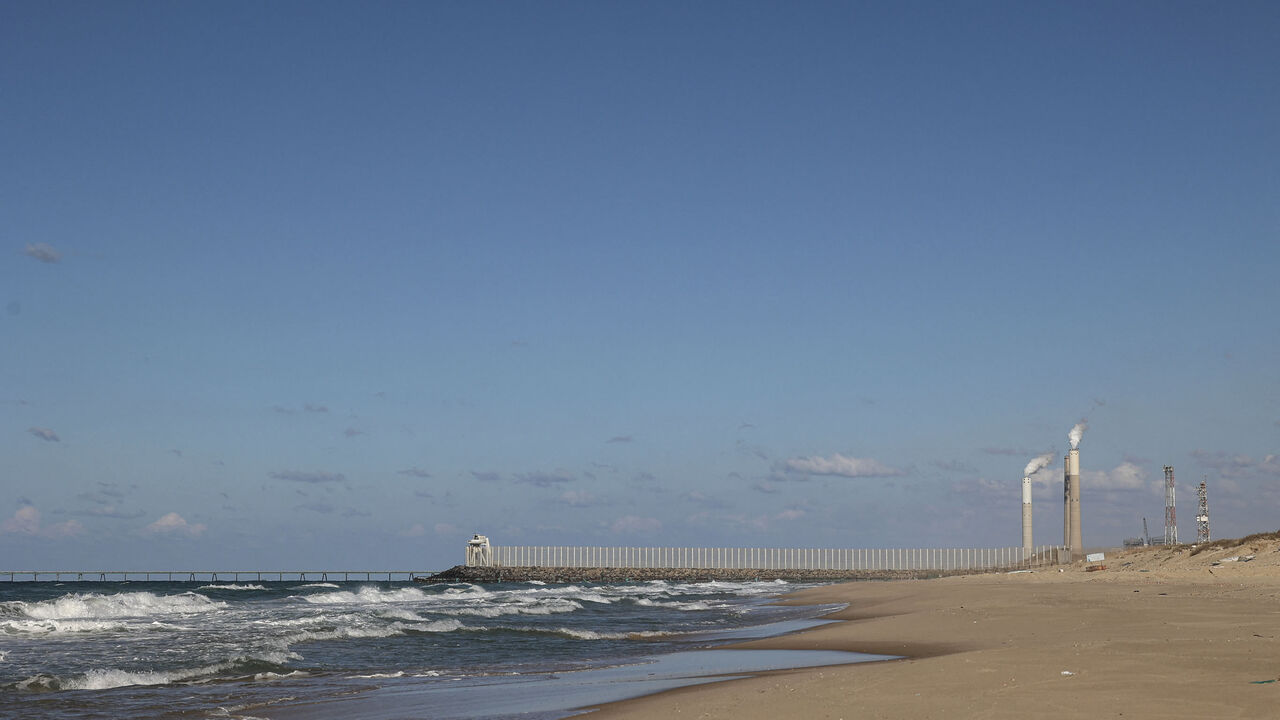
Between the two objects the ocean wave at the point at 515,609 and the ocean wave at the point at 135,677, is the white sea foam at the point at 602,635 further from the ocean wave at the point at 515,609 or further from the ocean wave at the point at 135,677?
the ocean wave at the point at 135,677

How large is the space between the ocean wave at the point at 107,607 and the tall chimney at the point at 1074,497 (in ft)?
162

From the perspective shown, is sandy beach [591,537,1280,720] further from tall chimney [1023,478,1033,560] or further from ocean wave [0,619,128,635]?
tall chimney [1023,478,1033,560]

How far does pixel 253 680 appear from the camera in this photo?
1633 centimetres

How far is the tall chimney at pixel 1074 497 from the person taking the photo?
216ft

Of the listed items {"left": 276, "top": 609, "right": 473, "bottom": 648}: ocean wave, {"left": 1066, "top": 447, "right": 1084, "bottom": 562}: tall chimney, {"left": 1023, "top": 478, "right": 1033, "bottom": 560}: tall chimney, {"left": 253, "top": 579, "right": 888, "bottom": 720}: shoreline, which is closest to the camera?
{"left": 253, "top": 579, "right": 888, "bottom": 720}: shoreline

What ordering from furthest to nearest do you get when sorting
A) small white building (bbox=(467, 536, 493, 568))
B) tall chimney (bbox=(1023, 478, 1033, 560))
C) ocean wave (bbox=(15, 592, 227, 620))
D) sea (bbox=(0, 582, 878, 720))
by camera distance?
small white building (bbox=(467, 536, 493, 568)) < tall chimney (bbox=(1023, 478, 1033, 560)) < ocean wave (bbox=(15, 592, 227, 620)) < sea (bbox=(0, 582, 878, 720))

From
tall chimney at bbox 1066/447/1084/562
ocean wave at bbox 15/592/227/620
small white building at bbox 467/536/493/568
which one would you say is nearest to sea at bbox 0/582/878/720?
ocean wave at bbox 15/592/227/620

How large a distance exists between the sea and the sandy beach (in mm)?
1570

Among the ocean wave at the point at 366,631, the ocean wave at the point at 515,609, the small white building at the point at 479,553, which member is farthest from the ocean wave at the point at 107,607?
the small white building at the point at 479,553

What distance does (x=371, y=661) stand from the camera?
64.0 feet

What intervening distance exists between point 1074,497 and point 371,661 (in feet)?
187

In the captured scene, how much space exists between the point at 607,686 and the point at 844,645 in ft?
19.8

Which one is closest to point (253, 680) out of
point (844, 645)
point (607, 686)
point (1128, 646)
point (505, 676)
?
point (505, 676)

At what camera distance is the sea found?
1332cm
